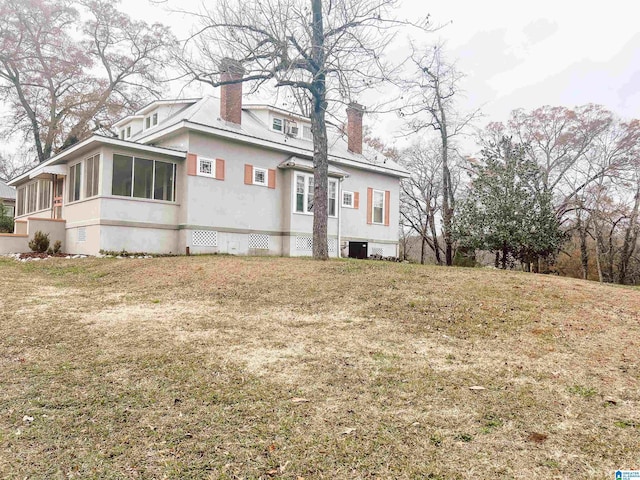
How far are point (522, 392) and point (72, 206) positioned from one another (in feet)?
50.4

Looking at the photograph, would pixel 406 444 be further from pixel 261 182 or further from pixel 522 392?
pixel 261 182

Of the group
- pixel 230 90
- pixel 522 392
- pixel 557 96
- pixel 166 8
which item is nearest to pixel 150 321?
pixel 522 392

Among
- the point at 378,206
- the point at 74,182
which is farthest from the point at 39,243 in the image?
the point at 378,206

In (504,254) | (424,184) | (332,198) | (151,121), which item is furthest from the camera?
(424,184)

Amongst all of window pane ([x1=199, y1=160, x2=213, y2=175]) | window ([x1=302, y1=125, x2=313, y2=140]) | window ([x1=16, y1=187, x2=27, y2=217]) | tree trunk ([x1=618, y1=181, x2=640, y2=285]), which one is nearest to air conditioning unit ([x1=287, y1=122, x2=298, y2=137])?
window ([x1=302, y1=125, x2=313, y2=140])

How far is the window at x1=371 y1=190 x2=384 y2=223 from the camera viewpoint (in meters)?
19.9

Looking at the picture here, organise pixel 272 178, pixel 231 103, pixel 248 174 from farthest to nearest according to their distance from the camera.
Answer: pixel 272 178 → pixel 231 103 → pixel 248 174

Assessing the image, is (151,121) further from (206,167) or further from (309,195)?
(309,195)

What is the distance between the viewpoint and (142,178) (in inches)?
531


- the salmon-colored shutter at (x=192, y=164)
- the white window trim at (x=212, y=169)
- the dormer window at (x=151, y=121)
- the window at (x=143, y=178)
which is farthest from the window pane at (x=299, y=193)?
the dormer window at (x=151, y=121)

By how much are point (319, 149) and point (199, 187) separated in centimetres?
487

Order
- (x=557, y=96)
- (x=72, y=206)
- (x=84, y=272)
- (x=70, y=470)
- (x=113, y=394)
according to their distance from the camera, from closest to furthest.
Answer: (x=70, y=470)
(x=113, y=394)
(x=84, y=272)
(x=72, y=206)
(x=557, y=96)

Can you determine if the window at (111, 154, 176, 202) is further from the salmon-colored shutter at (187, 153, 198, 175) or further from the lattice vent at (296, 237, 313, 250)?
the lattice vent at (296, 237, 313, 250)

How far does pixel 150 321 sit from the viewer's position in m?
5.41
